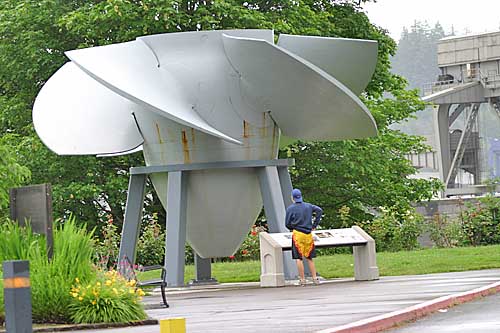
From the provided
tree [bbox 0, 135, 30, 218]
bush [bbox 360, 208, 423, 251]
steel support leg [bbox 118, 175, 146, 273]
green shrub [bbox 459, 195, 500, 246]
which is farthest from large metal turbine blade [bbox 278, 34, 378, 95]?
bush [bbox 360, 208, 423, 251]

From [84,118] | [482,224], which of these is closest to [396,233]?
[482,224]

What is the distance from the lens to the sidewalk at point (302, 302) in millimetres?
12492

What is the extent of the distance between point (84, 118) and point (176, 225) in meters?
2.85

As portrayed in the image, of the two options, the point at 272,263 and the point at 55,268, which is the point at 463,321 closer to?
the point at 55,268

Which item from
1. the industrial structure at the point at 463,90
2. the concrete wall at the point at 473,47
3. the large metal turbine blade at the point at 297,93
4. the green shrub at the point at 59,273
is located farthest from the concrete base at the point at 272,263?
the concrete wall at the point at 473,47

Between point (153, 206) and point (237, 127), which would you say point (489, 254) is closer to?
point (237, 127)

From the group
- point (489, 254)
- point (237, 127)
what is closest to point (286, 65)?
point (237, 127)

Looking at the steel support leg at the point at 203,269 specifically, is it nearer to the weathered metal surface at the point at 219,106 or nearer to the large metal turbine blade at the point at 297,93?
the weathered metal surface at the point at 219,106

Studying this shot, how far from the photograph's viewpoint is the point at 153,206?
122 ft

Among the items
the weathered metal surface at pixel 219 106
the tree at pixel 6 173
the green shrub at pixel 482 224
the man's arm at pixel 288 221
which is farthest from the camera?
the green shrub at pixel 482 224

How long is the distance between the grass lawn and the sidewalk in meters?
1.55

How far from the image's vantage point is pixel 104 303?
13570mm

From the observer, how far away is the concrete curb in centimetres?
1127

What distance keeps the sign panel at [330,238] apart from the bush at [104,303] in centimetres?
736
